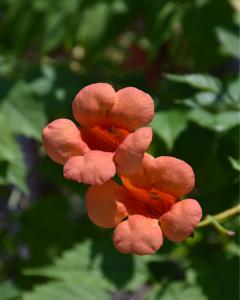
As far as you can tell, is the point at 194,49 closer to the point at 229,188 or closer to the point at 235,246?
the point at 229,188

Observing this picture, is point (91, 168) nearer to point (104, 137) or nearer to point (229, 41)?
point (104, 137)

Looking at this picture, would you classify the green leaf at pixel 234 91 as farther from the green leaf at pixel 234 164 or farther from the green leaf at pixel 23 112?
the green leaf at pixel 23 112

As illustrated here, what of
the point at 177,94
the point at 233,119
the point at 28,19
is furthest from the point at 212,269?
the point at 28,19

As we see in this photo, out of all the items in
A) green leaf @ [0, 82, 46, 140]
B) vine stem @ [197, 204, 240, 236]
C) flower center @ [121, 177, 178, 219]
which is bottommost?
green leaf @ [0, 82, 46, 140]

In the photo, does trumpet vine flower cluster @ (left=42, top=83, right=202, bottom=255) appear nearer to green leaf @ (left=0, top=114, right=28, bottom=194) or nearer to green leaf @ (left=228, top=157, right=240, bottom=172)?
green leaf @ (left=228, top=157, right=240, bottom=172)

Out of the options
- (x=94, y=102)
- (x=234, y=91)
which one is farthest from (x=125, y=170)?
(x=234, y=91)

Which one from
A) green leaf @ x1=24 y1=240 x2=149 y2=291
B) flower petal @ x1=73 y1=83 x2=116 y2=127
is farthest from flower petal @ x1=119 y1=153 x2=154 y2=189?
green leaf @ x1=24 y1=240 x2=149 y2=291

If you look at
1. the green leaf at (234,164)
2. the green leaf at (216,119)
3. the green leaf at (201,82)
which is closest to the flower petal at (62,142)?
the green leaf at (234,164)
